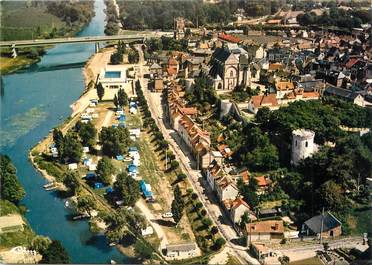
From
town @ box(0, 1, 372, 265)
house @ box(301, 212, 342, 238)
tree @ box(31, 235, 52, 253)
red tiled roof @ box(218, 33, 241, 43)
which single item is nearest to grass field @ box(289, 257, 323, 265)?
town @ box(0, 1, 372, 265)

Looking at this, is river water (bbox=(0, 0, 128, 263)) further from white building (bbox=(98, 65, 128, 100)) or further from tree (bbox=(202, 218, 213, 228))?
tree (bbox=(202, 218, 213, 228))

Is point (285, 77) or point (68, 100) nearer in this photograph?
point (285, 77)

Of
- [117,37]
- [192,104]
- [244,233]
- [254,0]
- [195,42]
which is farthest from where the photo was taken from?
[254,0]

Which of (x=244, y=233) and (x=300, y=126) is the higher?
(x=300, y=126)

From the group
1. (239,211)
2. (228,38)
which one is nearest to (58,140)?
(239,211)

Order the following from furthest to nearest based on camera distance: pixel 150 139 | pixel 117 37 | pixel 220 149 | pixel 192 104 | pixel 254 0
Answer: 1. pixel 254 0
2. pixel 117 37
3. pixel 192 104
4. pixel 150 139
5. pixel 220 149

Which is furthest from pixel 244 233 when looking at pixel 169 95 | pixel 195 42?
pixel 195 42

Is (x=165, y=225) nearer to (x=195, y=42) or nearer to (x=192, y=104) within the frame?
(x=192, y=104)
